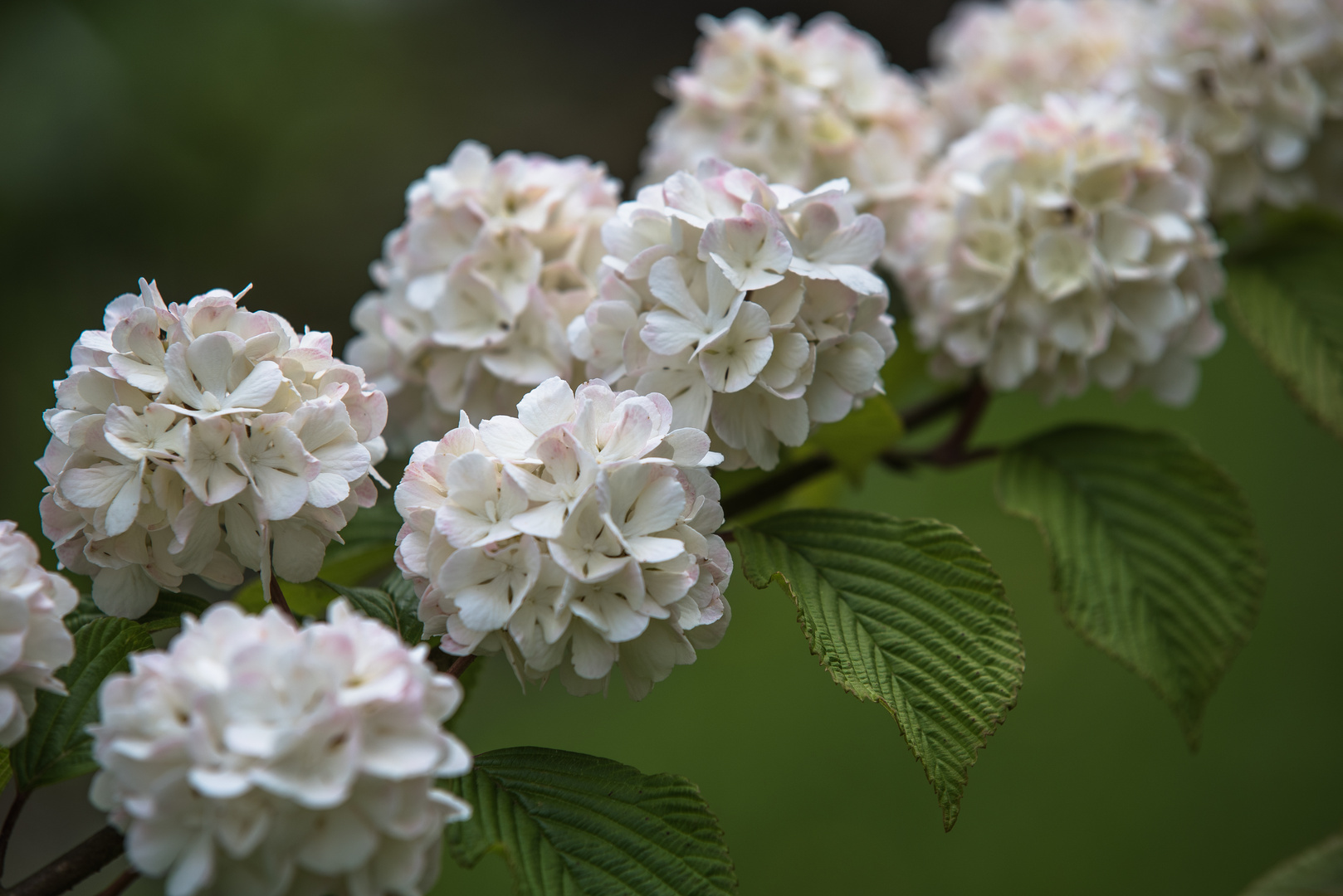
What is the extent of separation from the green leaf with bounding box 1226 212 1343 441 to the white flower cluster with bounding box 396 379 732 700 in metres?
0.62

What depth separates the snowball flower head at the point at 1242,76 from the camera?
0.90 m

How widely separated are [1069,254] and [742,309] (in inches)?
13.6

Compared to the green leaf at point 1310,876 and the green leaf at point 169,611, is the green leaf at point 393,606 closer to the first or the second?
the green leaf at point 169,611

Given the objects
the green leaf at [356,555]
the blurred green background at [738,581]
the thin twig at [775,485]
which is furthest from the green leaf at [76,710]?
the blurred green background at [738,581]

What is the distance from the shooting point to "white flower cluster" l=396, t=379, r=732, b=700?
0.46 meters

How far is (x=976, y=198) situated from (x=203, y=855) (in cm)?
65

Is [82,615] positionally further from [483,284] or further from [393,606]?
[483,284]

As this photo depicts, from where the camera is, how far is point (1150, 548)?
0.77 metres

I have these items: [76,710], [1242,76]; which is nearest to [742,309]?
[76,710]

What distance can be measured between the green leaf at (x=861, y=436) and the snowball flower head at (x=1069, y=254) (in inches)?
3.1

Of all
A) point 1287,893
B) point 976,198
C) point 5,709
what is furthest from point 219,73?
point 1287,893

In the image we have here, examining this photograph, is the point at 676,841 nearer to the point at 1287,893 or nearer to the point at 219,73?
the point at 1287,893

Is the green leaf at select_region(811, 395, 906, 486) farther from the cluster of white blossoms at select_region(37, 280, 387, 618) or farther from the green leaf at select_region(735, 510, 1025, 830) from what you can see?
the cluster of white blossoms at select_region(37, 280, 387, 618)

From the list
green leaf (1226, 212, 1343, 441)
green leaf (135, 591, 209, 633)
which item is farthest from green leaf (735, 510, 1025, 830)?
green leaf (1226, 212, 1343, 441)
